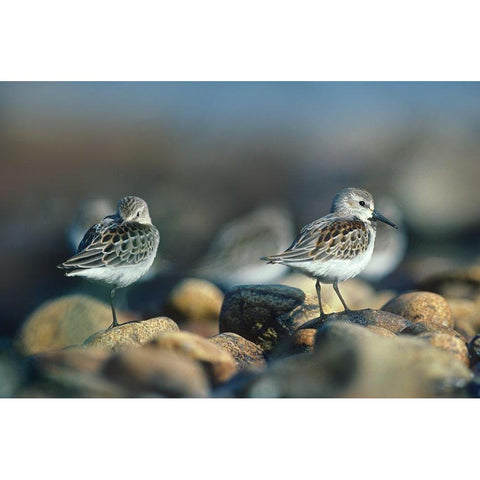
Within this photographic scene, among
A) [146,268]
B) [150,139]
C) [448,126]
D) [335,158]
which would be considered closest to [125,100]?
[150,139]

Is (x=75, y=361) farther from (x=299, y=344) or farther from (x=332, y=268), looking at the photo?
(x=332, y=268)

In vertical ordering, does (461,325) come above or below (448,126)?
below

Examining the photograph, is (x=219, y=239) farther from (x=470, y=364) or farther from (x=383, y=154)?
(x=470, y=364)

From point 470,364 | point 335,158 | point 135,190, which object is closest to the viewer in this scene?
point 470,364

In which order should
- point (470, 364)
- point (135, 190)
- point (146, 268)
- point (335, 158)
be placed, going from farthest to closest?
point (335, 158) → point (135, 190) → point (146, 268) → point (470, 364)

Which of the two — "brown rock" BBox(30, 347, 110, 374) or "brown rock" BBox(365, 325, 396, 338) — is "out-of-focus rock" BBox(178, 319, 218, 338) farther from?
"brown rock" BBox(30, 347, 110, 374)

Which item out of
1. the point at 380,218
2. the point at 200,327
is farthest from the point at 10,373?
the point at 380,218
